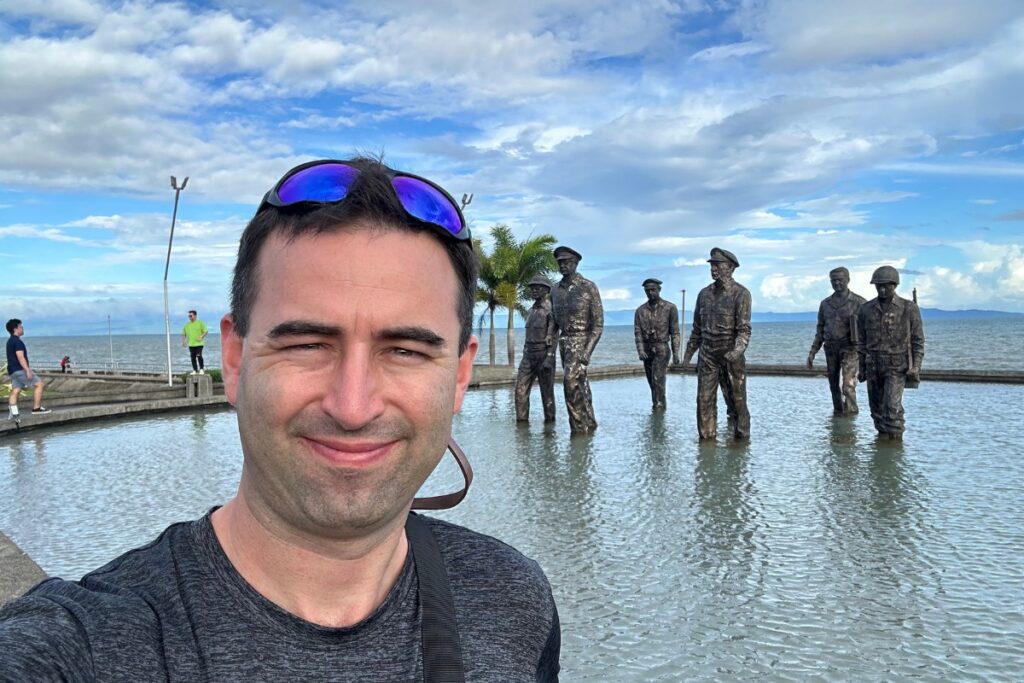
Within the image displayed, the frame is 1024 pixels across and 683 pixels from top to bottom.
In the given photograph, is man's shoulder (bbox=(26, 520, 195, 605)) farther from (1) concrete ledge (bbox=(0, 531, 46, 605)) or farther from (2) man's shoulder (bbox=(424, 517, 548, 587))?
(1) concrete ledge (bbox=(0, 531, 46, 605))

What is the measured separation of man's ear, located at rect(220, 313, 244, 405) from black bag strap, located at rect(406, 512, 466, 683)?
445 mm

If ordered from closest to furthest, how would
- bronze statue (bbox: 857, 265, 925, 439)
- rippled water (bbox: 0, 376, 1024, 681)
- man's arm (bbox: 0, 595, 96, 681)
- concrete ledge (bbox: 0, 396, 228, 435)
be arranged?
man's arm (bbox: 0, 595, 96, 681), rippled water (bbox: 0, 376, 1024, 681), bronze statue (bbox: 857, 265, 925, 439), concrete ledge (bbox: 0, 396, 228, 435)

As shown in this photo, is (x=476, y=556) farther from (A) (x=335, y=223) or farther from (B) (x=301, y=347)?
(A) (x=335, y=223)

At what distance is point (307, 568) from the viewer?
1521mm

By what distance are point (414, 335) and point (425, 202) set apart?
0.25m

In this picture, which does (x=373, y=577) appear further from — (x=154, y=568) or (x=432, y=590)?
(x=154, y=568)

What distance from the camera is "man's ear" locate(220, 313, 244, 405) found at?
1.61 meters

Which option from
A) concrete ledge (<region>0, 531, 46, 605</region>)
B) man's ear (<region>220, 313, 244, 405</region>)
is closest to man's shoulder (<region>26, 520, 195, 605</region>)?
man's ear (<region>220, 313, 244, 405</region>)

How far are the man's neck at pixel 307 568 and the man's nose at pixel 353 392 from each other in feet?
0.79

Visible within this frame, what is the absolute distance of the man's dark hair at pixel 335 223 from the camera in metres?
1.52

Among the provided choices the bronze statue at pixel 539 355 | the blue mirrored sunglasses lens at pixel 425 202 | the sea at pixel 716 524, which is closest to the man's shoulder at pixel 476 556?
the blue mirrored sunglasses lens at pixel 425 202

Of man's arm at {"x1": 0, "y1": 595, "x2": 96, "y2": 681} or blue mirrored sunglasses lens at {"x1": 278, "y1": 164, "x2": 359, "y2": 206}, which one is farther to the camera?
blue mirrored sunglasses lens at {"x1": 278, "y1": 164, "x2": 359, "y2": 206}

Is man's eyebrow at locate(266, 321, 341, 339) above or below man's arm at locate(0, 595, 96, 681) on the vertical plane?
above

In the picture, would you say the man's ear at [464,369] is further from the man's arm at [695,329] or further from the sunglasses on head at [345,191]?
the man's arm at [695,329]
